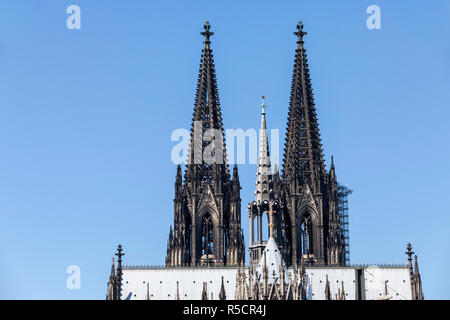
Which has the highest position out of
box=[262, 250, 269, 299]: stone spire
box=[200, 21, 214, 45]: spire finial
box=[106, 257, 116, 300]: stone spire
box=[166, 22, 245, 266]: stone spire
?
box=[200, 21, 214, 45]: spire finial

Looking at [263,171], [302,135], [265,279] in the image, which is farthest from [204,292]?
[302,135]

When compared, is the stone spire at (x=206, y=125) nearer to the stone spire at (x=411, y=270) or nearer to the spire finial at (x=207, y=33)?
the spire finial at (x=207, y=33)

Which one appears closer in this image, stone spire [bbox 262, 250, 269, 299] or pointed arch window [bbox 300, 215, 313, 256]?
stone spire [bbox 262, 250, 269, 299]

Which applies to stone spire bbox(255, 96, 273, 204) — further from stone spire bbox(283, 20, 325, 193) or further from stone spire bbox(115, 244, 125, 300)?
stone spire bbox(115, 244, 125, 300)

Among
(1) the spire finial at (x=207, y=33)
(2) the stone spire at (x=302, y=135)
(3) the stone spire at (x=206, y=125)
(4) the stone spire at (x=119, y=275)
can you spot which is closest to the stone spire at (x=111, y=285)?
(4) the stone spire at (x=119, y=275)

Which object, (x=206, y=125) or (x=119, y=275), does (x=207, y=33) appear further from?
(x=119, y=275)

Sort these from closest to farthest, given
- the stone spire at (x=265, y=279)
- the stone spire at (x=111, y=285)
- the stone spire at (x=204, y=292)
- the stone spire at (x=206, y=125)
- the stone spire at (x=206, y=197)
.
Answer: the stone spire at (x=265, y=279)
the stone spire at (x=204, y=292)
the stone spire at (x=111, y=285)
the stone spire at (x=206, y=197)
the stone spire at (x=206, y=125)

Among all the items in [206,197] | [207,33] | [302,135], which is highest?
[207,33]

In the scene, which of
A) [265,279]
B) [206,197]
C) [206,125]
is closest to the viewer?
[265,279]

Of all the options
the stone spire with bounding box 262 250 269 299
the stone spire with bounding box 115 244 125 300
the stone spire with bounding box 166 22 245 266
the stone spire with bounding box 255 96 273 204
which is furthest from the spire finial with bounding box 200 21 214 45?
the stone spire with bounding box 262 250 269 299

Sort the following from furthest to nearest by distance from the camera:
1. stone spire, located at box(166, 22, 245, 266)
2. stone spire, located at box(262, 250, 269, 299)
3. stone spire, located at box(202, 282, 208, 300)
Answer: stone spire, located at box(166, 22, 245, 266) → stone spire, located at box(202, 282, 208, 300) → stone spire, located at box(262, 250, 269, 299)
